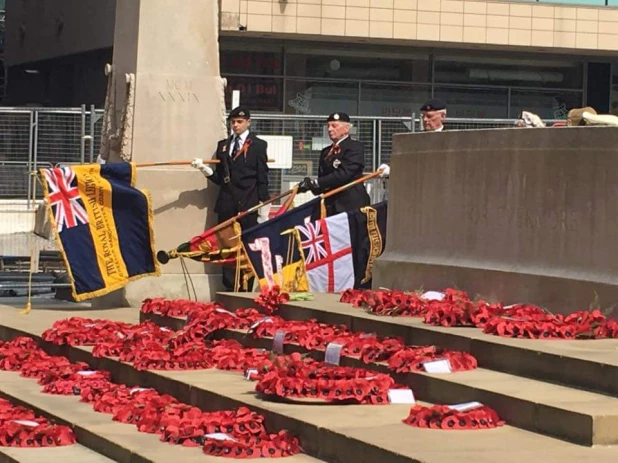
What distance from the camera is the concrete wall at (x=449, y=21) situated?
36.7 metres

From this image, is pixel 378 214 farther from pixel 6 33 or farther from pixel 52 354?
pixel 6 33

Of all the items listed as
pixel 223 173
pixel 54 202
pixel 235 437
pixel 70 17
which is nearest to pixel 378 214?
pixel 223 173

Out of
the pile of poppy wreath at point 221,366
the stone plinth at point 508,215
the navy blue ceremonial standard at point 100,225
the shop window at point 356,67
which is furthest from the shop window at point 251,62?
the stone plinth at point 508,215

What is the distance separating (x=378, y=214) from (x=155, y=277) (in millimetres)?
2357

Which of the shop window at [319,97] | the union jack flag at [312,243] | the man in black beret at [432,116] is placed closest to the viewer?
the man in black beret at [432,116]

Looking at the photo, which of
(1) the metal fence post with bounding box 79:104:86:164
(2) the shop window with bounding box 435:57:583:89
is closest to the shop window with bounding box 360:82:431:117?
(2) the shop window with bounding box 435:57:583:89

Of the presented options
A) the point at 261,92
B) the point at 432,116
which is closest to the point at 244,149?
the point at 432,116

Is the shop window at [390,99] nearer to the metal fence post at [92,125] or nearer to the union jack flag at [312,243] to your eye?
the metal fence post at [92,125]

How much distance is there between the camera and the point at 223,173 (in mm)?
15195

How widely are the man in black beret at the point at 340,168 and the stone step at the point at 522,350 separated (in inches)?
150

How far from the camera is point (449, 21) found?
38.0m

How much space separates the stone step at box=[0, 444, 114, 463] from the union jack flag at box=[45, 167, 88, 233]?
5.58m

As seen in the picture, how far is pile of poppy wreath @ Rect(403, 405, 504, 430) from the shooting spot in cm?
790

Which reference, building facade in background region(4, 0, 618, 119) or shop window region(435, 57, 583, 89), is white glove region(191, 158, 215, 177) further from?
shop window region(435, 57, 583, 89)
